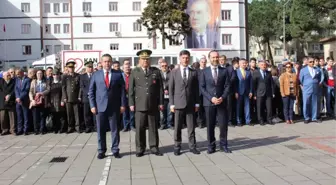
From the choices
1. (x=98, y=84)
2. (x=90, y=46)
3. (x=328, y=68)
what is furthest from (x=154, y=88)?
(x=90, y=46)

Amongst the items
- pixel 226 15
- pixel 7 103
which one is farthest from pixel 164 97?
pixel 226 15

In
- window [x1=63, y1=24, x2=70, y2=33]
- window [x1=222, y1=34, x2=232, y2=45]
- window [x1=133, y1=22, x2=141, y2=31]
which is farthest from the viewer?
window [x1=63, y1=24, x2=70, y2=33]

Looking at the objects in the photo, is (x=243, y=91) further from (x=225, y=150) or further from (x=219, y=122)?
(x=225, y=150)

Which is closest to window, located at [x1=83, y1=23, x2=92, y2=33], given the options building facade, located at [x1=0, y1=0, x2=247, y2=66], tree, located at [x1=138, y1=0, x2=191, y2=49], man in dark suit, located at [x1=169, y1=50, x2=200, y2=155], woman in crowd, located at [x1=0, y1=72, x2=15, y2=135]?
building facade, located at [x1=0, y1=0, x2=247, y2=66]

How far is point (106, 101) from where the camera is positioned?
942cm

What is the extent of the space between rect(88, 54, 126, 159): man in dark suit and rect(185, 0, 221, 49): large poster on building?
141 ft

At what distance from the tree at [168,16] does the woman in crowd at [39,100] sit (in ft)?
126

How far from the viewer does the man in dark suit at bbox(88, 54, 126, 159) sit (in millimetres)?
9422

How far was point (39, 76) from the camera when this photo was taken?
1372 centimetres

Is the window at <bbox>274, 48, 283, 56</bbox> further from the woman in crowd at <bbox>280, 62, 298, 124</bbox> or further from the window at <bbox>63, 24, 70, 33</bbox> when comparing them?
the woman in crowd at <bbox>280, 62, 298, 124</bbox>

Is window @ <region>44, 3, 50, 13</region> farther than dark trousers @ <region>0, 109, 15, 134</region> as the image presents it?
Yes

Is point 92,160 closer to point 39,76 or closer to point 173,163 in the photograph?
point 173,163

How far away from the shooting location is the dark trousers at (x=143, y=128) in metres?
9.49

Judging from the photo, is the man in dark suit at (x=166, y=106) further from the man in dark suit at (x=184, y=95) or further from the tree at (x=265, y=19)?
the tree at (x=265, y=19)
